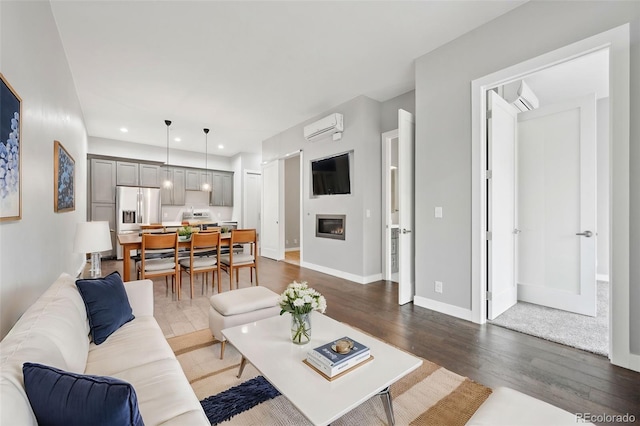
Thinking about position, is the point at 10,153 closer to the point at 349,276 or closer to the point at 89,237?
the point at 89,237

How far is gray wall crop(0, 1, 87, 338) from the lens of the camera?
1.48 meters

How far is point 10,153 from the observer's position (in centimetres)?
146

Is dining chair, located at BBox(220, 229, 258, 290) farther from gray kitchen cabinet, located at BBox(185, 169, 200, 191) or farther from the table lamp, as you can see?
gray kitchen cabinet, located at BBox(185, 169, 200, 191)

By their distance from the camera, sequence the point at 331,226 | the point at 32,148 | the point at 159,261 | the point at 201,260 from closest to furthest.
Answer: the point at 32,148
the point at 159,261
the point at 201,260
the point at 331,226

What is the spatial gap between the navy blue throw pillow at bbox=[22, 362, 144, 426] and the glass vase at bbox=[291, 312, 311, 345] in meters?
0.91

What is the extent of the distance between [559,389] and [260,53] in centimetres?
392

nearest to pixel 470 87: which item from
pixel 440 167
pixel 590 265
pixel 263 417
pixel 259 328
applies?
pixel 440 167

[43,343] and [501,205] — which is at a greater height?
[501,205]

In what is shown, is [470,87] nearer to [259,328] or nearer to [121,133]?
[259,328]

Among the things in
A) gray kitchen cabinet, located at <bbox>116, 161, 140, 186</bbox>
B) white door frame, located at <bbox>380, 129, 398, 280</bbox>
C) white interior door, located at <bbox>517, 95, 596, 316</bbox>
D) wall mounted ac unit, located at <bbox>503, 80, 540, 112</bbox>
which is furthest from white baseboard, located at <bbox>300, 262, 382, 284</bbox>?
gray kitchen cabinet, located at <bbox>116, 161, 140, 186</bbox>

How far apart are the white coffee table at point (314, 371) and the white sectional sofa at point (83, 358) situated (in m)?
0.35

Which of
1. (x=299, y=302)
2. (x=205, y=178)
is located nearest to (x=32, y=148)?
(x=299, y=302)

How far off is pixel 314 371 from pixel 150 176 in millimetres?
7278

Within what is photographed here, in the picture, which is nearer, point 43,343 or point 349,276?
point 43,343
